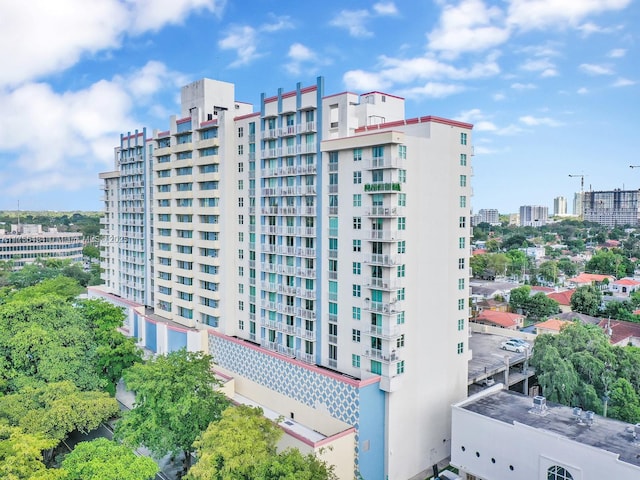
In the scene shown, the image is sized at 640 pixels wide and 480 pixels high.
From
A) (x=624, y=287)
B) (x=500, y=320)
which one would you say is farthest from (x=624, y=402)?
(x=624, y=287)

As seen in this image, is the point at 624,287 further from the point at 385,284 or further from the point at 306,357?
the point at 385,284

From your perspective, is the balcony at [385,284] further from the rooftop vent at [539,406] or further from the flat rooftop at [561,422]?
the rooftop vent at [539,406]

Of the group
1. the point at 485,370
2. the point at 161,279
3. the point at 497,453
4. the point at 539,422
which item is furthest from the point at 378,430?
the point at 161,279

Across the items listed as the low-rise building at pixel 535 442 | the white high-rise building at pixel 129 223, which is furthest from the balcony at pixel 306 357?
the white high-rise building at pixel 129 223

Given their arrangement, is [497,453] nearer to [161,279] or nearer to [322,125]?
[322,125]

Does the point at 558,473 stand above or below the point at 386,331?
below

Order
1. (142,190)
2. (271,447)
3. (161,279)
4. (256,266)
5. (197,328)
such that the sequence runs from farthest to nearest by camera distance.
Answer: (142,190) → (161,279) → (197,328) → (256,266) → (271,447)
